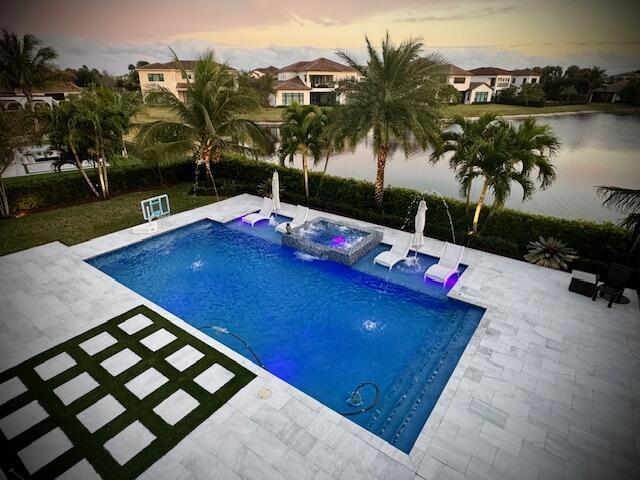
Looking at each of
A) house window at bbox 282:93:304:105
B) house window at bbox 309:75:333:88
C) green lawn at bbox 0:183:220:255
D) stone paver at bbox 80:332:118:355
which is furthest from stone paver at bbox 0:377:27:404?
house window at bbox 309:75:333:88

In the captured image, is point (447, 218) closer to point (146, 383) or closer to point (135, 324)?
point (135, 324)

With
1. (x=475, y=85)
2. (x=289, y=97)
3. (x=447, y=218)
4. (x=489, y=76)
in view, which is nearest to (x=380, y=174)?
(x=447, y=218)

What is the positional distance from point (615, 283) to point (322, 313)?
843cm

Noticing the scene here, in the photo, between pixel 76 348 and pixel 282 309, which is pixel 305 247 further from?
pixel 76 348

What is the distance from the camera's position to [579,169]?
61.1 feet

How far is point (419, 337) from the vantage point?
8.59 meters

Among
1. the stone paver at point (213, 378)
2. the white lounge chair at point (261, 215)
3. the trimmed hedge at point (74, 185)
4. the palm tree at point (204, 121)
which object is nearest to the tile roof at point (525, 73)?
the palm tree at point (204, 121)

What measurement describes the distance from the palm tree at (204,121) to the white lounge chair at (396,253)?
9194 millimetres

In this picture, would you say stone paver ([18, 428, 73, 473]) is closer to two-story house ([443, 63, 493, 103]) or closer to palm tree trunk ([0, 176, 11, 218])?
palm tree trunk ([0, 176, 11, 218])

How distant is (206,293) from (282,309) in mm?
2576

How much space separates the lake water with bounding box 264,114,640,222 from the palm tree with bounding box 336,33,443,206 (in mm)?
1157

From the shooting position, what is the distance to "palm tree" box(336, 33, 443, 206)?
12805mm

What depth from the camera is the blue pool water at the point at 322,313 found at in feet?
23.3

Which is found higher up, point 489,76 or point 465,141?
point 489,76
